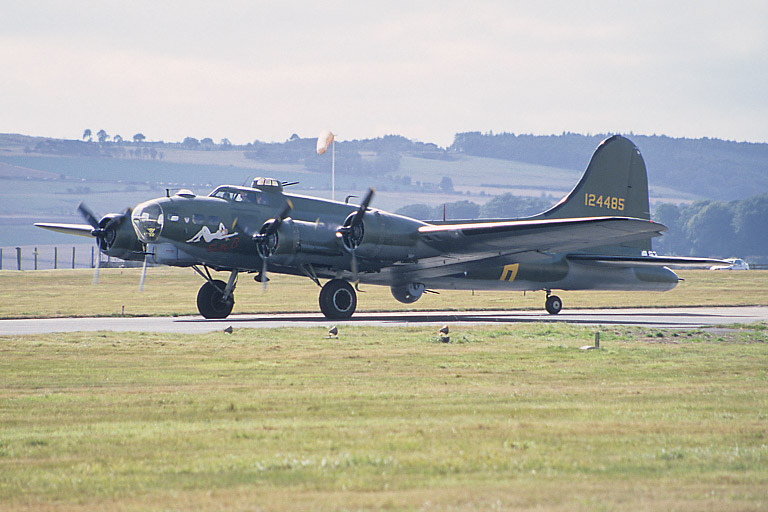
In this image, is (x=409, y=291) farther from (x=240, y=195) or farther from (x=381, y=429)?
(x=381, y=429)

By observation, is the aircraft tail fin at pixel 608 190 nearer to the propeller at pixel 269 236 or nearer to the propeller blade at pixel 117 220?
the propeller at pixel 269 236

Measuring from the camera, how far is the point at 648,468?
8.77m

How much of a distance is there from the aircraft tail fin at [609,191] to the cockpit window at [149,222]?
18.2m

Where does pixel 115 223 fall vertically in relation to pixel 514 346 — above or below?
above

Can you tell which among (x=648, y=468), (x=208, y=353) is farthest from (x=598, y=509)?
(x=208, y=353)

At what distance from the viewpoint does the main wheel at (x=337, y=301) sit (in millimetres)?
32250

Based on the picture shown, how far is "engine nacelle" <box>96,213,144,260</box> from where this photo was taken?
31.0 m

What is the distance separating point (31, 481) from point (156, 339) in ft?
51.0

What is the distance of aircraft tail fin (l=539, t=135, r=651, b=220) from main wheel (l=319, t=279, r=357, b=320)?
1222 cm

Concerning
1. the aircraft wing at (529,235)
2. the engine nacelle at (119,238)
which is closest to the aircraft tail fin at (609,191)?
the aircraft wing at (529,235)

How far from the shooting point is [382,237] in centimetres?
3184

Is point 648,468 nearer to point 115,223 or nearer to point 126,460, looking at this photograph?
point 126,460

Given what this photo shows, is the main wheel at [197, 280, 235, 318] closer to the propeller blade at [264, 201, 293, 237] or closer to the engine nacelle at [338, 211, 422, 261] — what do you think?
the propeller blade at [264, 201, 293, 237]

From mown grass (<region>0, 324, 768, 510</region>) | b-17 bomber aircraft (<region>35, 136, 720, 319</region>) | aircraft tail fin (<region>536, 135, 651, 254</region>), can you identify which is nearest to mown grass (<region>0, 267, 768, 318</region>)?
b-17 bomber aircraft (<region>35, 136, 720, 319</region>)
